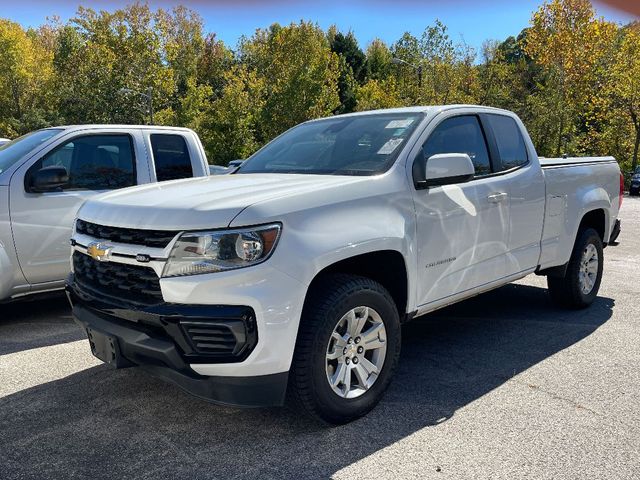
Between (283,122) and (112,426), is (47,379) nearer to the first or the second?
(112,426)

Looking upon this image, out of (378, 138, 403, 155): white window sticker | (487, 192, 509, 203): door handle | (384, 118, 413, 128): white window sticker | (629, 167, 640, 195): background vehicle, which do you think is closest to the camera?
(378, 138, 403, 155): white window sticker

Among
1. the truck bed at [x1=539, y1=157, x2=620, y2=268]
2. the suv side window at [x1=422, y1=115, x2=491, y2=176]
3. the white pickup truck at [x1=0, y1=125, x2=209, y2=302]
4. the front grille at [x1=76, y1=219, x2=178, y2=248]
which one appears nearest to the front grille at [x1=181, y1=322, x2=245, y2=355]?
the front grille at [x1=76, y1=219, x2=178, y2=248]

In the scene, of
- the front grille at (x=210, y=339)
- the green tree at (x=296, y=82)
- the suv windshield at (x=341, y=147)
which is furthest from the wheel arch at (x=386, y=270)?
the green tree at (x=296, y=82)

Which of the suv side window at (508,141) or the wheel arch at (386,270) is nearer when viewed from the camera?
the wheel arch at (386,270)

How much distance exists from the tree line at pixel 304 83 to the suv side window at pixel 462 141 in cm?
2284

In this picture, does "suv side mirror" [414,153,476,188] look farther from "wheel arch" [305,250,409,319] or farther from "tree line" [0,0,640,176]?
"tree line" [0,0,640,176]

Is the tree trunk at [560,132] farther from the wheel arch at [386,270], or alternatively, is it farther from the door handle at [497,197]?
the wheel arch at [386,270]

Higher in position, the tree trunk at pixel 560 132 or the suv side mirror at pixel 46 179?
the suv side mirror at pixel 46 179

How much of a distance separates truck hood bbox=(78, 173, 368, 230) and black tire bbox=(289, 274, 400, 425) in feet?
1.82

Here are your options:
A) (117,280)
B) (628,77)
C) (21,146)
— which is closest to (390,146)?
(117,280)

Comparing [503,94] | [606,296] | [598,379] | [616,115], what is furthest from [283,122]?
[598,379]

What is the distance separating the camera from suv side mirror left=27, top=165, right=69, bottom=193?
5.04 meters

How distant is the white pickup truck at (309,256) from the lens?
277cm

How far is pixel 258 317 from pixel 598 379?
259 cm
